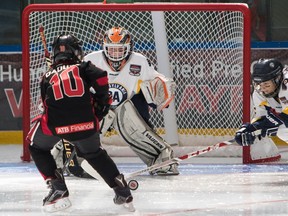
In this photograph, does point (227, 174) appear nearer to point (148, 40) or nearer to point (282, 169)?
point (282, 169)

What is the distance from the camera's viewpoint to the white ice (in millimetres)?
5543

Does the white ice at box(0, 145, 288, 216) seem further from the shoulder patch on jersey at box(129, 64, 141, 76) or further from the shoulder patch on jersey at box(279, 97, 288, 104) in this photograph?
the shoulder patch on jersey at box(129, 64, 141, 76)

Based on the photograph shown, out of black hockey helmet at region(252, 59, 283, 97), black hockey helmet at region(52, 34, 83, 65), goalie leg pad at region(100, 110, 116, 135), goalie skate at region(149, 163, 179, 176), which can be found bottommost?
goalie skate at region(149, 163, 179, 176)

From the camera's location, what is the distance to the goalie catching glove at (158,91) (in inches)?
270

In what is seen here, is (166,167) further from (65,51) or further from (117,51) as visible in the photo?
(65,51)

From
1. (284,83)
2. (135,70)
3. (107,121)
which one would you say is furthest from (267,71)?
(107,121)

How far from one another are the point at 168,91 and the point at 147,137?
31cm

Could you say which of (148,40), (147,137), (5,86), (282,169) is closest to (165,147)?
(147,137)

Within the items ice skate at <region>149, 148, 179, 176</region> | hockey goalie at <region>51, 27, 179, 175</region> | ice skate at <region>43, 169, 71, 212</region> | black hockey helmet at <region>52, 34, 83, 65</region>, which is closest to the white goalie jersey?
hockey goalie at <region>51, 27, 179, 175</region>

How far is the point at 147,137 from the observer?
6.95 m

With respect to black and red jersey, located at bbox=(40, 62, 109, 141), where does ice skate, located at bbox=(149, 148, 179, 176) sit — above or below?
below

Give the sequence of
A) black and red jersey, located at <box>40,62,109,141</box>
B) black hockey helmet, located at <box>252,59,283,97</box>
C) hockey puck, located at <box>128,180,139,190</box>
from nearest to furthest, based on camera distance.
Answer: black and red jersey, located at <box>40,62,109,141</box>
hockey puck, located at <box>128,180,139,190</box>
black hockey helmet, located at <box>252,59,283,97</box>

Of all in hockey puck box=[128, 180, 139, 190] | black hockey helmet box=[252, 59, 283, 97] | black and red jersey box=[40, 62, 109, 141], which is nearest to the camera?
black and red jersey box=[40, 62, 109, 141]

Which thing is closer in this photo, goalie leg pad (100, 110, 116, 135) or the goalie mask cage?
goalie leg pad (100, 110, 116, 135)
